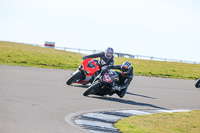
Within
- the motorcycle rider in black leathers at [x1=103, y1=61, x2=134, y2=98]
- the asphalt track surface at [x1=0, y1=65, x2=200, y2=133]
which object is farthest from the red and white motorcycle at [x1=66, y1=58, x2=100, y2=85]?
the motorcycle rider in black leathers at [x1=103, y1=61, x2=134, y2=98]

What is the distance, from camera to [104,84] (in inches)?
476

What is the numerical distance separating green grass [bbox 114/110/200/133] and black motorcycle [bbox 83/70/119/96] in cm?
253

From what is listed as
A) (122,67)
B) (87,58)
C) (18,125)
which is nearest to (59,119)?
(18,125)

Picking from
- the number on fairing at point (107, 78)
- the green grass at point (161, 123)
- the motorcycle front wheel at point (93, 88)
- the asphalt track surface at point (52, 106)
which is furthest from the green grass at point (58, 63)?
the green grass at point (161, 123)

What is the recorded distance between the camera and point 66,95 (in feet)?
38.9

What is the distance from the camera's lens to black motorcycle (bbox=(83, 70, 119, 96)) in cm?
1205

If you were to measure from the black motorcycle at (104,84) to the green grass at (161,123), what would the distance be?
8.30ft

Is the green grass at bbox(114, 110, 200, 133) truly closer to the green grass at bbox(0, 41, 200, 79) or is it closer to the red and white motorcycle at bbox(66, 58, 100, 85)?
the red and white motorcycle at bbox(66, 58, 100, 85)

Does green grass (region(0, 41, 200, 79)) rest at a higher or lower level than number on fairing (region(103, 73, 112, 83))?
A: higher

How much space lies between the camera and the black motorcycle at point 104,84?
1205 centimetres

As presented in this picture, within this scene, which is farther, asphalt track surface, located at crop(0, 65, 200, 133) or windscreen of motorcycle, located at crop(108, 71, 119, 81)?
windscreen of motorcycle, located at crop(108, 71, 119, 81)

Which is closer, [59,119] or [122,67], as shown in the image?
[59,119]

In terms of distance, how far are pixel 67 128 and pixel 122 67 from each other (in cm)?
573

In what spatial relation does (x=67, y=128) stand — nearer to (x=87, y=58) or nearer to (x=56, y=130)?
(x=56, y=130)
